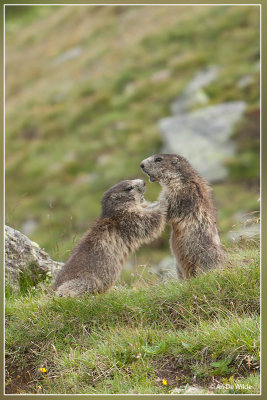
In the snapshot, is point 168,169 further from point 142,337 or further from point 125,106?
point 125,106

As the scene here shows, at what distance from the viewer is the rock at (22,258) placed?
28.8ft

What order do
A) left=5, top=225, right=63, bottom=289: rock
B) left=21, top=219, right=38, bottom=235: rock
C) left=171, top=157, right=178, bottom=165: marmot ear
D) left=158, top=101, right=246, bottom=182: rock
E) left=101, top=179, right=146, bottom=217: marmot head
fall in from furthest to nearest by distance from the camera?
left=21, top=219, right=38, bottom=235: rock → left=158, top=101, right=246, bottom=182: rock → left=171, top=157, right=178, bottom=165: marmot ear → left=5, top=225, right=63, bottom=289: rock → left=101, top=179, right=146, bottom=217: marmot head

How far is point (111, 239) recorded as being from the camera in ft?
27.0

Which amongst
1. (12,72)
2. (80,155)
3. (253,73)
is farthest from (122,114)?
(12,72)

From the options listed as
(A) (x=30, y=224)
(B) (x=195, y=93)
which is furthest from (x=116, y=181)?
(B) (x=195, y=93)

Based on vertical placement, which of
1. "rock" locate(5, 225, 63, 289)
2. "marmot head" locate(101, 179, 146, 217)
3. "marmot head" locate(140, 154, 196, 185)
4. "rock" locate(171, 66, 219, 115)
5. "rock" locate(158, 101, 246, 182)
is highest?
"rock" locate(171, 66, 219, 115)

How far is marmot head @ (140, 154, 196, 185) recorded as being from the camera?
348 inches

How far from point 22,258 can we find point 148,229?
1.95 metres

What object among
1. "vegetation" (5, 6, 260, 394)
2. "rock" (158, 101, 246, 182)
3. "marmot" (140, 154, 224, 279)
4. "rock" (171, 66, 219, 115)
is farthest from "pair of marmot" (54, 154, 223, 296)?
"rock" (171, 66, 219, 115)

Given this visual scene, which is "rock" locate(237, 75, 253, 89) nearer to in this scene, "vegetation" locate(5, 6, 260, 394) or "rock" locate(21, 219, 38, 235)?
"vegetation" locate(5, 6, 260, 394)

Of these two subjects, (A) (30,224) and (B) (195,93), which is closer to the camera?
(A) (30,224)

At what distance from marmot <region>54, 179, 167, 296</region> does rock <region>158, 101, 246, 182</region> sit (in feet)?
36.0

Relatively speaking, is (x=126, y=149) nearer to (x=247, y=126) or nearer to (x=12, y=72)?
(x=247, y=126)

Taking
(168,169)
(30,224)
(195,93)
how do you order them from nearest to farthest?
(168,169), (30,224), (195,93)
